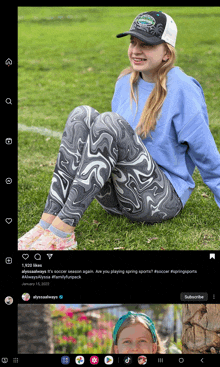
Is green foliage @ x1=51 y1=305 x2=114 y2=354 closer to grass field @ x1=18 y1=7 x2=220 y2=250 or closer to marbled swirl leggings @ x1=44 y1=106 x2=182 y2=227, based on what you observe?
marbled swirl leggings @ x1=44 y1=106 x2=182 y2=227

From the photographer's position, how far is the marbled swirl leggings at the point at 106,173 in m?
2.80

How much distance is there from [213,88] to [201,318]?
5.96 m

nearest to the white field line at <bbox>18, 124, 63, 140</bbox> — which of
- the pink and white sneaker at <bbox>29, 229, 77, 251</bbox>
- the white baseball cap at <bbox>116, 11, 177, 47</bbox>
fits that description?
the white baseball cap at <bbox>116, 11, 177, 47</bbox>

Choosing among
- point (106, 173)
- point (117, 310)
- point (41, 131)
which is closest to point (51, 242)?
point (106, 173)

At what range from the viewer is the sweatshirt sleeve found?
3.01 meters

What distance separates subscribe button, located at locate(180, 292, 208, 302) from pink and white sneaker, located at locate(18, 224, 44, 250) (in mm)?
1102

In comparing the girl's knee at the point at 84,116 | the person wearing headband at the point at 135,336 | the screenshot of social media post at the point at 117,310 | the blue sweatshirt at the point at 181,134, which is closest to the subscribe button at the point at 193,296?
the screenshot of social media post at the point at 117,310

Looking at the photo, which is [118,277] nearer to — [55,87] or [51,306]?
[51,306]

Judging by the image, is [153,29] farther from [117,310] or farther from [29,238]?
[117,310]

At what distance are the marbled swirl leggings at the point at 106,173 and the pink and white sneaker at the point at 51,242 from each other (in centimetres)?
12

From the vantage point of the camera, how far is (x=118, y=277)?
223 cm

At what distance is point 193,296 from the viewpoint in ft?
7.25

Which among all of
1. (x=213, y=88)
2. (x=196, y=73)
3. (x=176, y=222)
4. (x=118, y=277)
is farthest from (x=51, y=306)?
(x=196, y=73)

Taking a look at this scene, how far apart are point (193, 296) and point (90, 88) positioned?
6.37 metres
